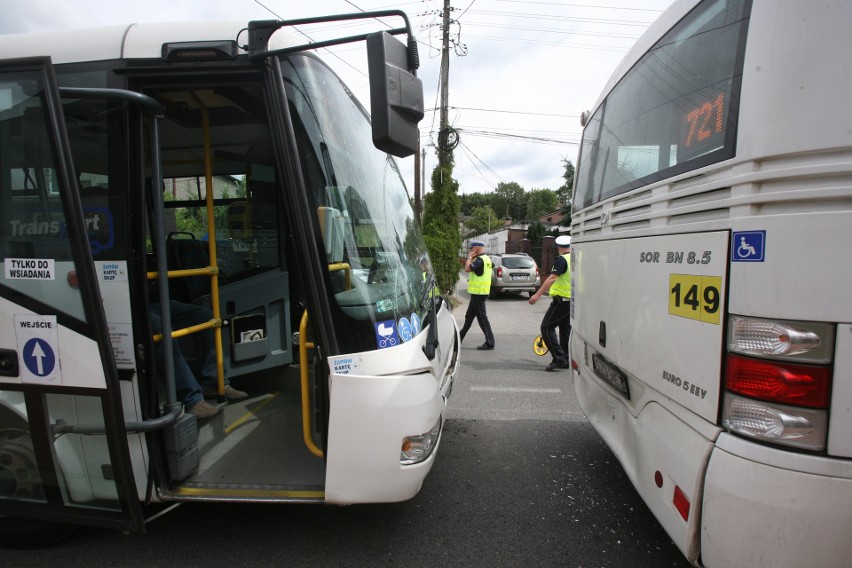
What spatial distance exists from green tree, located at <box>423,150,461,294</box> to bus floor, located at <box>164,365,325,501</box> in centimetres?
952

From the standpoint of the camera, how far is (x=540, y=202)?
78.9m

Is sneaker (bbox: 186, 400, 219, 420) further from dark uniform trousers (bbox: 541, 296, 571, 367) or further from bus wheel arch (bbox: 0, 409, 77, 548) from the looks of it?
dark uniform trousers (bbox: 541, 296, 571, 367)

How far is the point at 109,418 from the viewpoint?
202 centimetres

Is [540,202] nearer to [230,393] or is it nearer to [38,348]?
[230,393]

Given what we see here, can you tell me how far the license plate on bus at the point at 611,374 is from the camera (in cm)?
237

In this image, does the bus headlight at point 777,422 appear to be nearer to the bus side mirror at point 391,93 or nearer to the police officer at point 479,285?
the bus side mirror at point 391,93

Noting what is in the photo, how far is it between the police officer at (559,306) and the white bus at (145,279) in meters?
3.48

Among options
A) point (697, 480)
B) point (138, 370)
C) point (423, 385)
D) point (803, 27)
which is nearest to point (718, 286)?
point (697, 480)

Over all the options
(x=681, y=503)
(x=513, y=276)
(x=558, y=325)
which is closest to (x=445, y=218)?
(x=513, y=276)

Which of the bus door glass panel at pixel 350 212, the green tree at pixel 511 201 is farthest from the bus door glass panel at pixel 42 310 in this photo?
the green tree at pixel 511 201

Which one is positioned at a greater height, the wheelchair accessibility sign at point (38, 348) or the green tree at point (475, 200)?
the green tree at point (475, 200)

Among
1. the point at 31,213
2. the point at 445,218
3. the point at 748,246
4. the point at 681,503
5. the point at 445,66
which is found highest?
the point at 445,66

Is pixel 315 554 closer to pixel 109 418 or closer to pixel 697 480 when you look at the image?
pixel 109 418

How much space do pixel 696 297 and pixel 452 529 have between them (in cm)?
183
